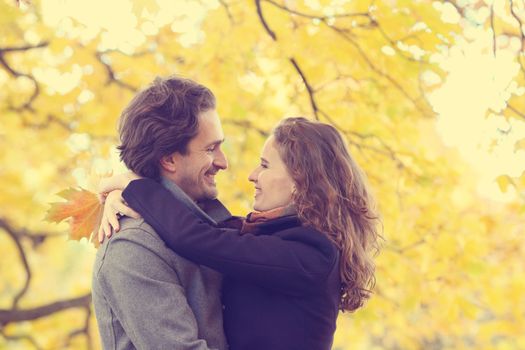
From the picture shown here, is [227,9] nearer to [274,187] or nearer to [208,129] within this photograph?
[208,129]

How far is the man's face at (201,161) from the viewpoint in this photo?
2.35 meters

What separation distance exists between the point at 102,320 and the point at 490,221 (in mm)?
3800

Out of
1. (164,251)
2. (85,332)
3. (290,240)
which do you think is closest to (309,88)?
(290,240)

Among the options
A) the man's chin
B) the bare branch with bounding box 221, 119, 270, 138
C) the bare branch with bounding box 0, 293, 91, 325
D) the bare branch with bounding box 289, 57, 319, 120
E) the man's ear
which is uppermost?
the man's ear

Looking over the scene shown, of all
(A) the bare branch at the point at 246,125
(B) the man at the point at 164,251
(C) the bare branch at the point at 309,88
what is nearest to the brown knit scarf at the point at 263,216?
(B) the man at the point at 164,251

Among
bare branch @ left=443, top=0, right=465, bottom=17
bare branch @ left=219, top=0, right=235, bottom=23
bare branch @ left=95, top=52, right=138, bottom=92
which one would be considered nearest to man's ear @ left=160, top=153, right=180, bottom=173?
bare branch @ left=219, top=0, right=235, bottom=23

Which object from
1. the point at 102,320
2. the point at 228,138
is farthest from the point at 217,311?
the point at 228,138

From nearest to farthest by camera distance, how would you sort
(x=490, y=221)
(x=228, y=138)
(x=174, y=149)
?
(x=174, y=149) → (x=228, y=138) → (x=490, y=221)

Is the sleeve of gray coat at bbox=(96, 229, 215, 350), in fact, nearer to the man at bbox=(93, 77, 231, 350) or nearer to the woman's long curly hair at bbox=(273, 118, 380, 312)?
the man at bbox=(93, 77, 231, 350)

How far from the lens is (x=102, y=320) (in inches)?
84.7

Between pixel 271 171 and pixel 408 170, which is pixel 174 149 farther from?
pixel 408 170

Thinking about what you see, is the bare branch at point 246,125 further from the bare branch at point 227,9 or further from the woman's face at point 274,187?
the woman's face at point 274,187

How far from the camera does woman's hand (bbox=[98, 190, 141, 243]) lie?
224 cm

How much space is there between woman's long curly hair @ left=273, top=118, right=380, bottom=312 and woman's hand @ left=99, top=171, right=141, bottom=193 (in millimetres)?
443
